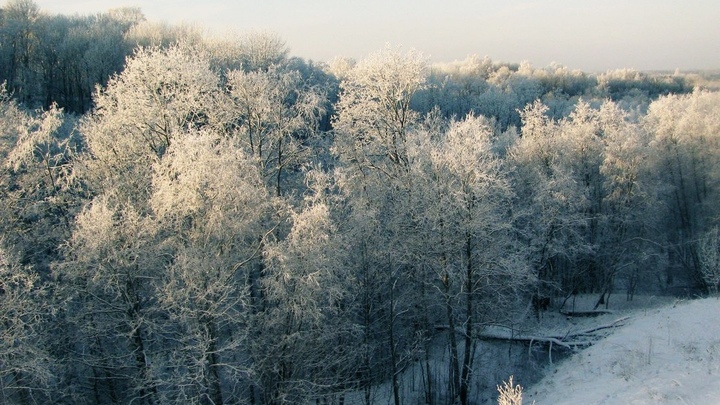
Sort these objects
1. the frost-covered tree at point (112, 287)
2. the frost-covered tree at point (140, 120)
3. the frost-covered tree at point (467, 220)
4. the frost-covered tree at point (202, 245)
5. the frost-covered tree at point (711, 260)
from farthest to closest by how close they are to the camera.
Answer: the frost-covered tree at point (711, 260) < the frost-covered tree at point (467, 220) < the frost-covered tree at point (140, 120) < the frost-covered tree at point (112, 287) < the frost-covered tree at point (202, 245)

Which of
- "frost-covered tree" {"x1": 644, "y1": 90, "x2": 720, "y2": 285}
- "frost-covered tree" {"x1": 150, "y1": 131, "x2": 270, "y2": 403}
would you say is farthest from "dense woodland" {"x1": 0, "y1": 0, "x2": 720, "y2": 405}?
"frost-covered tree" {"x1": 644, "y1": 90, "x2": 720, "y2": 285}

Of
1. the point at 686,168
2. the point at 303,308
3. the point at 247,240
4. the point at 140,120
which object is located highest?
the point at 140,120

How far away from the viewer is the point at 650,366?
18.0 m

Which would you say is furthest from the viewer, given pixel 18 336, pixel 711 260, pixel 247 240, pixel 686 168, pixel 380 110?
pixel 686 168

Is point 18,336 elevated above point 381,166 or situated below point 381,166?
below

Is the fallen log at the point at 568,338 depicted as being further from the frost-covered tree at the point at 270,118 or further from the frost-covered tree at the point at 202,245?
the frost-covered tree at the point at 202,245

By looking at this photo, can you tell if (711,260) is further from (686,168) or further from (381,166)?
(381,166)

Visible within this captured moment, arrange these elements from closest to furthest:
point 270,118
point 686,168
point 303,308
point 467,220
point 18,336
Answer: point 18,336
point 303,308
point 467,220
point 270,118
point 686,168

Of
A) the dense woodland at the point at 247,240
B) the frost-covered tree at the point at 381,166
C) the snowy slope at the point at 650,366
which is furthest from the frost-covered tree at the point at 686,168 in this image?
A: the frost-covered tree at the point at 381,166

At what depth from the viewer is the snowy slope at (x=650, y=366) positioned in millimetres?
15258

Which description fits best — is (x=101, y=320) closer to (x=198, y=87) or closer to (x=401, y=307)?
(x=198, y=87)

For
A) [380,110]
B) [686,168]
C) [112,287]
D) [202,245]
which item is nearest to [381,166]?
[380,110]

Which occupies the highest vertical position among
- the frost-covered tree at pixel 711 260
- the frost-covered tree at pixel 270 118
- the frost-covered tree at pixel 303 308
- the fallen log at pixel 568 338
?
the frost-covered tree at pixel 270 118

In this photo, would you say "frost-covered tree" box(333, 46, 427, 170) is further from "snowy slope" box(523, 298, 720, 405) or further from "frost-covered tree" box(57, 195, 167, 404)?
"snowy slope" box(523, 298, 720, 405)
